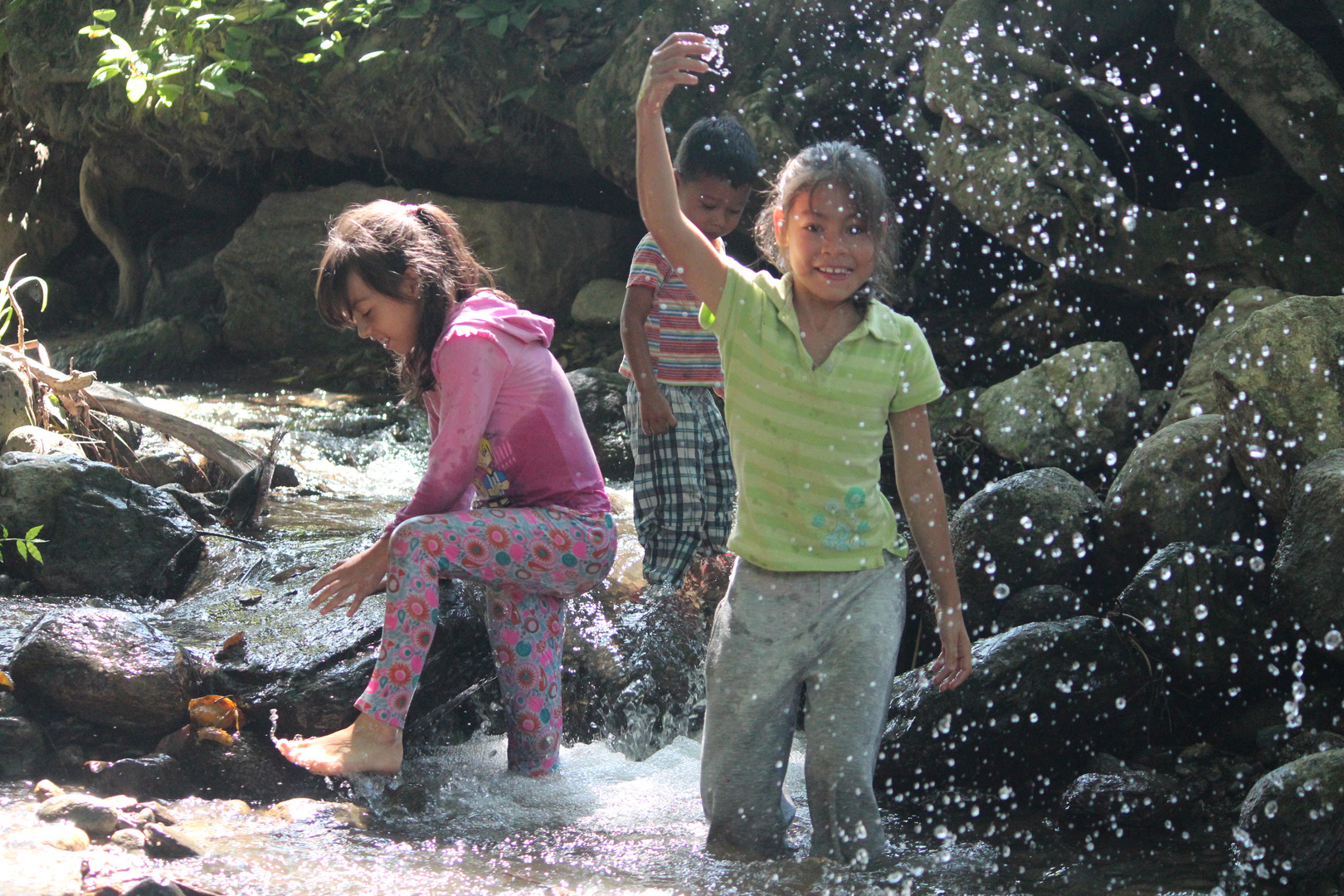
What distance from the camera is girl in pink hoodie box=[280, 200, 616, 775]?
113 inches

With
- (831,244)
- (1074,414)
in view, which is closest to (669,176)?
(831,244)

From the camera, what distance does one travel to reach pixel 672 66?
2.36m

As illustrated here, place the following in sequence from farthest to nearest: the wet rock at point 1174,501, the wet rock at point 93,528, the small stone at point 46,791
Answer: the wet rock at point 93,528 → the wet rock at point 1174,501 → the small stone at point 46,791

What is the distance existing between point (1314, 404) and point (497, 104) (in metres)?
7.42

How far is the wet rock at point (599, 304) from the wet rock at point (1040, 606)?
5.82 meters

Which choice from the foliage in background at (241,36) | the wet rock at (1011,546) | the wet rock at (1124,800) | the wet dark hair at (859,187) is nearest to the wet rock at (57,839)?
the wet dark hair at (859,187)

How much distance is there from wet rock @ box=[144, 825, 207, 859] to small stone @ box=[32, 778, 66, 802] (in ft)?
1.72

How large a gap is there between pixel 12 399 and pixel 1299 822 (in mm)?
5695

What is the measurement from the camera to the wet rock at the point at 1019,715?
134 inches

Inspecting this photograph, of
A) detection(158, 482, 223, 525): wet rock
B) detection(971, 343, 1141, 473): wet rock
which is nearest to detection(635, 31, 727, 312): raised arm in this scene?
detection(158, 482, 223, 525): wet rock

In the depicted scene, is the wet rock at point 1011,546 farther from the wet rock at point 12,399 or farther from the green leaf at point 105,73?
the green leaf at point 105,73

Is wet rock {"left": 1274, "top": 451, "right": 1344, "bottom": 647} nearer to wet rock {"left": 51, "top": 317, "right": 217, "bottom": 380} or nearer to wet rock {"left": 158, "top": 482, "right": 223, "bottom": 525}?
wet rock {"left": 158, "top": 482, "right": 223, "bottom": 525}

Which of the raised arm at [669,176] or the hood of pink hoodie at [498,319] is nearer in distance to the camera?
the raised arm at [669,176]

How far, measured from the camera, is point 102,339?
11062 mm
